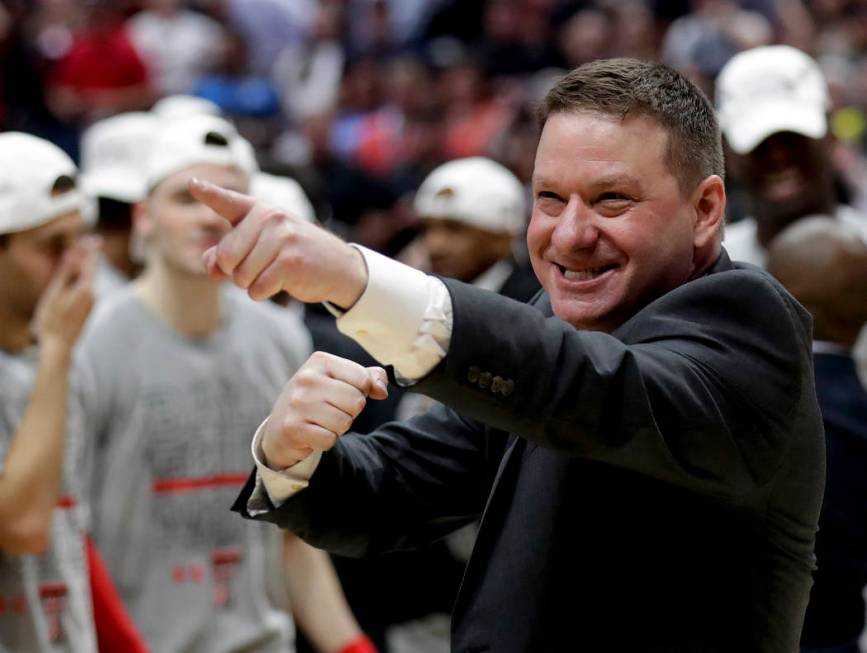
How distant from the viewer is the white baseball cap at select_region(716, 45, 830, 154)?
5156mm

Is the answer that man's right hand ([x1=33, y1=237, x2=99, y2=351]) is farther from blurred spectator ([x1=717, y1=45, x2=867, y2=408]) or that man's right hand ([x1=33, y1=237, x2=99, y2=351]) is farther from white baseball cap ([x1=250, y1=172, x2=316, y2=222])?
blurred spectator ([x1=717, y1=45, x2=867, y2=408])

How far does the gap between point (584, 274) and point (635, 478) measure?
335 mm

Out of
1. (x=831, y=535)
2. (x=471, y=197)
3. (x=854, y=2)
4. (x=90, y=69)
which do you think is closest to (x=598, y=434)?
(x=831, y=535)

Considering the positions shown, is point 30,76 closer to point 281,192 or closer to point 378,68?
point 378,68

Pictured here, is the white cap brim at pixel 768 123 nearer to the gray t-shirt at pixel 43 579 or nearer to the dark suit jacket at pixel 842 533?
the dark suit jacket at pixel 842 533

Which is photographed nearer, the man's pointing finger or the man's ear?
the man's pointing finger

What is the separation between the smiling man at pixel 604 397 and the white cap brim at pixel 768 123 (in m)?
2.72

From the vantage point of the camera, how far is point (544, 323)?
6.94 feet

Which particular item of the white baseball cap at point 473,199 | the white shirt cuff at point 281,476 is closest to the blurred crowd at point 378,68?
the white baseball cap at point 473,199

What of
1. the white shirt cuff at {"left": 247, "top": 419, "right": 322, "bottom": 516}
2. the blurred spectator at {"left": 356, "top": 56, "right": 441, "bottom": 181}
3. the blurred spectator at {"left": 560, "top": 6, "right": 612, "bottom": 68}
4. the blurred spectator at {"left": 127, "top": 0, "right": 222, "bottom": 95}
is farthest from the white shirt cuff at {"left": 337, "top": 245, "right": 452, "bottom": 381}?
the blurred spectator at {"left": 127, "top": 0, "right": 222, "bottom": 95}

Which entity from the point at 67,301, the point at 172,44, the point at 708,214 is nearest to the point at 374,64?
the point at 172,44

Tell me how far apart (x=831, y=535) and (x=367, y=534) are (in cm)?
158

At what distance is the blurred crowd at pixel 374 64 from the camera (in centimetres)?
1135

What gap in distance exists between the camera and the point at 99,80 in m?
11.9
